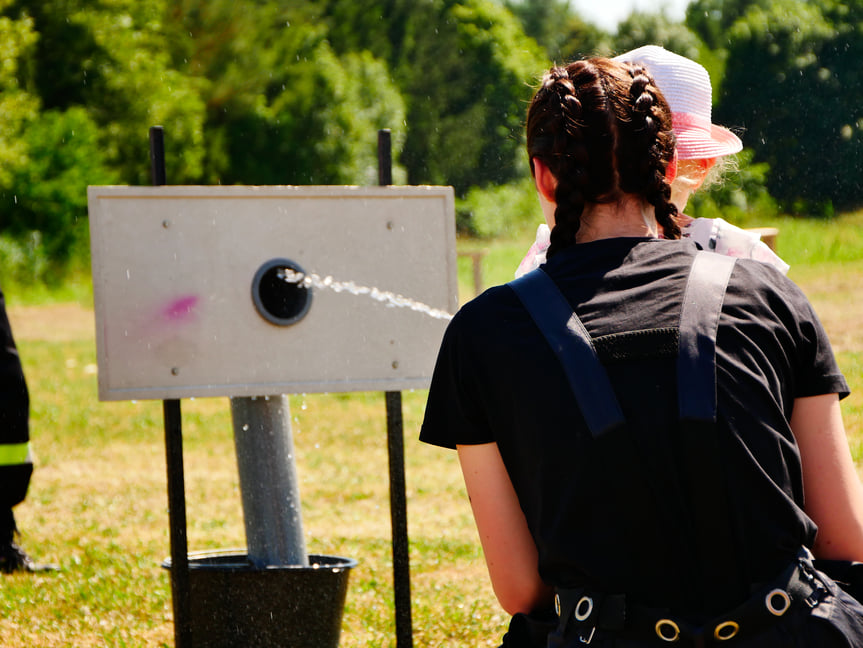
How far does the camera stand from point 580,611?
1.23 m

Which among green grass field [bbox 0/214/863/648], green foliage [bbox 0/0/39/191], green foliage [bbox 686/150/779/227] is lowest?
green grass field [bbox 0/214/863/648]

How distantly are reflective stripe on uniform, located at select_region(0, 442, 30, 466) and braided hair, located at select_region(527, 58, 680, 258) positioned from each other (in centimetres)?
369

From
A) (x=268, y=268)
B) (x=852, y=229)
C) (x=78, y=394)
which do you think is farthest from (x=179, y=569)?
(x=852, y=229)

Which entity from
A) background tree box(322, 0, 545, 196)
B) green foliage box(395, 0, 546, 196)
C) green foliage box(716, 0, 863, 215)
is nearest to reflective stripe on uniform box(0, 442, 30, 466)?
green foliage box(716, 0, 863, 215)

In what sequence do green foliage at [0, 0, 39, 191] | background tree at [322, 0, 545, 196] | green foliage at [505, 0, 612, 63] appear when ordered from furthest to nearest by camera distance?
green foliage at [505, 0, 612, 63], background tree at [322, 0, 545, 196], green foliage at [0, 0, 39, 191]

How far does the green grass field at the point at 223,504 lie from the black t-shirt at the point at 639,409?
8.80 feet

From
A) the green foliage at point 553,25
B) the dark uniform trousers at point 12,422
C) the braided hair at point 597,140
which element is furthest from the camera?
the green foliage at point 553,25

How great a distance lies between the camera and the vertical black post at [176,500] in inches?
113

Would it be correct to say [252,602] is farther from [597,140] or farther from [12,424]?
[597,140]

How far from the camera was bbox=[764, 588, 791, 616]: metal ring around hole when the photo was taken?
1209mm

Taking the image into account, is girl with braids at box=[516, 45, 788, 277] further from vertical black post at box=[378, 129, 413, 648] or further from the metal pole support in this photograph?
the metal pole support

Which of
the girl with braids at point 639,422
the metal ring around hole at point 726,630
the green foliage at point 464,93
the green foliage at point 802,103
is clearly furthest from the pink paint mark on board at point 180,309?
the green foliage at point 464,93

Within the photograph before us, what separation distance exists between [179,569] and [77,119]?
2824 centimetres

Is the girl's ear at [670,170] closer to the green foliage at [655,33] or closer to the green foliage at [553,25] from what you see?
the green foliage at [655,33]
